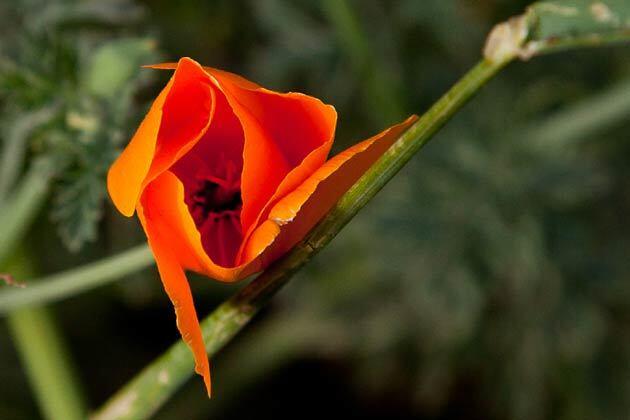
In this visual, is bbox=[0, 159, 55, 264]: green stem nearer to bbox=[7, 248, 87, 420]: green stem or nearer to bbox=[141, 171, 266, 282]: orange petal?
bbox=[7, 248, 87, 420]: green stem

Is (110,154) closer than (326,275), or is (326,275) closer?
(110,154)

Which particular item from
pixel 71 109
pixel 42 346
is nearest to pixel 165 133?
pixel 71 109

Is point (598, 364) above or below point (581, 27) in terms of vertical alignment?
below

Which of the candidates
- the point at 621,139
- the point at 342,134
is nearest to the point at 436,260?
the point at 342,134

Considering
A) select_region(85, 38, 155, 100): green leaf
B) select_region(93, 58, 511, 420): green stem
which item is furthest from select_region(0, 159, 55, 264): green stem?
select_region(93, 58, 511, 420): green stem

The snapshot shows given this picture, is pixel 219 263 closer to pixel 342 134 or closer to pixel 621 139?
pixel 342 134

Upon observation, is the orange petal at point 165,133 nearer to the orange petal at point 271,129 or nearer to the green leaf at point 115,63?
the orange petal at point 271,129

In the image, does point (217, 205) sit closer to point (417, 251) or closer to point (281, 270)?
point (281, 270)
